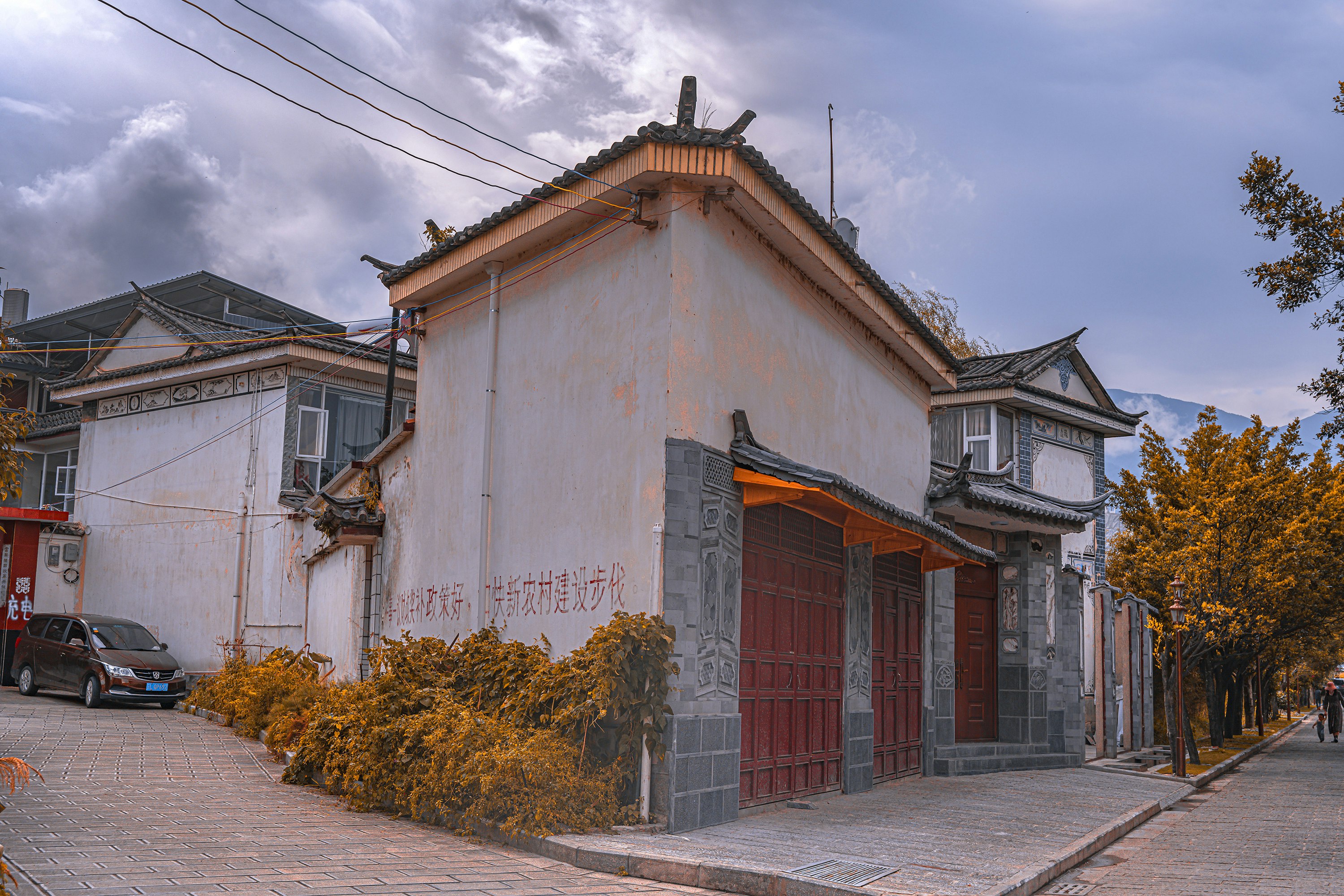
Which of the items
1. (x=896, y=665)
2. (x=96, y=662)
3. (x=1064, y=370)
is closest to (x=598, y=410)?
(x=896, y=665)

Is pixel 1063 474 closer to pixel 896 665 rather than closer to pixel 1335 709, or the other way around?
pixel 1335 709

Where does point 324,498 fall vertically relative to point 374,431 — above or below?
below

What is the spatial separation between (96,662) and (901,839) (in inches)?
595

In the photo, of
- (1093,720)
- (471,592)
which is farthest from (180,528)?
(1093,720)

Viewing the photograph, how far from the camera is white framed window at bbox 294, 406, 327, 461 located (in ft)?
69.4

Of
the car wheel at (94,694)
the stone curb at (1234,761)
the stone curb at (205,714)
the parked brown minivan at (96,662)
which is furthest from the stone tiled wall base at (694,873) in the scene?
the car wheel at (94,694)

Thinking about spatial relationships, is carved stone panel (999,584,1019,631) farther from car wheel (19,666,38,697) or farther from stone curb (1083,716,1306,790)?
car wheel (19,666,38,697)

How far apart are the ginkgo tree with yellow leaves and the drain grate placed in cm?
1218

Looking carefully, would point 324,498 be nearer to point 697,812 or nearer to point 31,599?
point 697,812

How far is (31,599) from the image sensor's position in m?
22.5

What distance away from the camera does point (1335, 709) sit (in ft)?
101

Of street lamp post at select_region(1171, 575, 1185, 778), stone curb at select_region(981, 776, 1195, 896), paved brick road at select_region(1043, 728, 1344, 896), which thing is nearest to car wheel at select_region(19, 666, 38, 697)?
stone curb at select_region(981, 776, 1195, 896)

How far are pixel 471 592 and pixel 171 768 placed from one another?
3.84m

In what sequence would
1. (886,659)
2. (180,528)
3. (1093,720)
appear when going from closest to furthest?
(886,659) < (1093,720) < (180,528)
